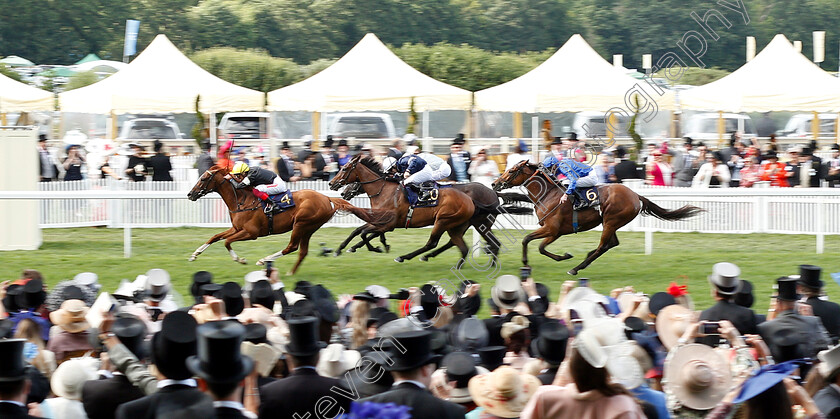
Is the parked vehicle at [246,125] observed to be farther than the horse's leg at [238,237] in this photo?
Yes

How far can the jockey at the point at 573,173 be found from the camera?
1140 cm

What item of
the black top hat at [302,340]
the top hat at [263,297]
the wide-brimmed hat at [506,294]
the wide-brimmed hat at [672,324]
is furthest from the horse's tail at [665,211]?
the black top hat at [302,340]

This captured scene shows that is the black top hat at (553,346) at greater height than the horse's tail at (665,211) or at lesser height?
lesser

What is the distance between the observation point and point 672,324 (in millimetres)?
4605

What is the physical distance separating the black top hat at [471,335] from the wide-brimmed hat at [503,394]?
1.21 m

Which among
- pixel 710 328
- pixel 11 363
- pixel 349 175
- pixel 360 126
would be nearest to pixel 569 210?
pixel 349 175

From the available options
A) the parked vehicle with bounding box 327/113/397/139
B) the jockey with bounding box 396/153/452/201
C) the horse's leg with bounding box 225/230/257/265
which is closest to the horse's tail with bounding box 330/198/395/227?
the jockey with bounding box 396/153/452/201

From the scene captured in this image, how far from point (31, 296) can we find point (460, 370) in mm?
2900

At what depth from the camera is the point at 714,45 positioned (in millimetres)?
39844

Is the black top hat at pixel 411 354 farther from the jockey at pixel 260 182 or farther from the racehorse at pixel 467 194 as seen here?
the racehorse at pixel 467 194

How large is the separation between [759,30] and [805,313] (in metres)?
35.2

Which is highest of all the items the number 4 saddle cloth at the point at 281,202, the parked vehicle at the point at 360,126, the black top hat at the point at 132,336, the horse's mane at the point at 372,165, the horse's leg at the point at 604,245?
the parked vehicle at the point at 360,126

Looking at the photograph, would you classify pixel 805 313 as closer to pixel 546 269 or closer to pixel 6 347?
pixel 6 347

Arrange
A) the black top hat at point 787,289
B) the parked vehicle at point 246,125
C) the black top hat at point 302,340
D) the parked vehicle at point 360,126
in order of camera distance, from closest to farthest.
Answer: the black top hat at point 302,340 < the black top hat at point 787,289 < the parked vehicle at point 360,126 < the parked vehicle at point 246,125
